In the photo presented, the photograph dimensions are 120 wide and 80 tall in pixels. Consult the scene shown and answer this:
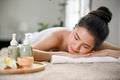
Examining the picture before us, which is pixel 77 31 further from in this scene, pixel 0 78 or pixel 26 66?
pixel 0 78

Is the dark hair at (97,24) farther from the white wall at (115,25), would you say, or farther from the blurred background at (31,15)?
the blurred background at (31,15)

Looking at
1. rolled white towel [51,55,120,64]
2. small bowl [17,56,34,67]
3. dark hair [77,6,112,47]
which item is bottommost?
rolled white towel [51,55,120,64]

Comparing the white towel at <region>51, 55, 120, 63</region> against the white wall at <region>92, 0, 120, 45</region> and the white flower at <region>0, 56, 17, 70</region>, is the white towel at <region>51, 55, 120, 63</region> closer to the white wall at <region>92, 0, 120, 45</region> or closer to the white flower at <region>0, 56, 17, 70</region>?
the white flower at <region>0, 56, 17, 70</region>

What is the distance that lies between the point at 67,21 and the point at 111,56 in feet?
12.3

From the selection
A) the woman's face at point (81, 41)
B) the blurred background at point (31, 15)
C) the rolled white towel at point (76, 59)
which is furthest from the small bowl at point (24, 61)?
the blurred background at point (31, 15)

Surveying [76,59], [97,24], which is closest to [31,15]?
[97,24]

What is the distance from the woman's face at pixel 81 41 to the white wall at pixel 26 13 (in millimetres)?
3888

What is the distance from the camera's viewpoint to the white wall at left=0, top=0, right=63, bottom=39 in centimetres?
534

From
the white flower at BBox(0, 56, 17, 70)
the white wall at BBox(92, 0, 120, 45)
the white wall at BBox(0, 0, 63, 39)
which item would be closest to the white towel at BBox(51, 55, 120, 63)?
the white flower at BBox(0, 56, 17, 70)

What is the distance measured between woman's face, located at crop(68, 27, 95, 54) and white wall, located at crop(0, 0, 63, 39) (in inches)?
153

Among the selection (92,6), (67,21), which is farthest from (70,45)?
(67,21)

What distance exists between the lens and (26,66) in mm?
1072

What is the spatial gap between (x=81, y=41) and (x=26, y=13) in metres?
4.04

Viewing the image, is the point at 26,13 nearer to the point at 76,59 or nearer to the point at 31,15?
the point at 31,15
